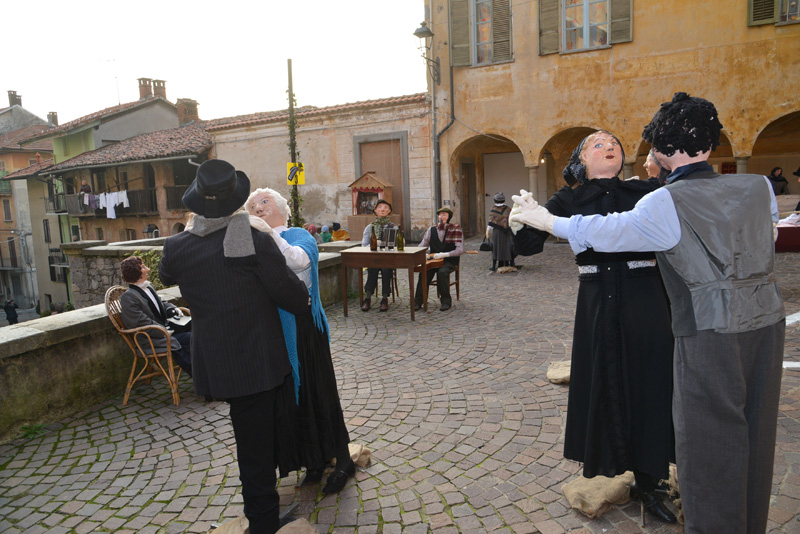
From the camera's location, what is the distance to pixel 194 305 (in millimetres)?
2506

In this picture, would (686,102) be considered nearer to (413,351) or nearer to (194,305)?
(194,305)

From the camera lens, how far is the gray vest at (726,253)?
1.94 m

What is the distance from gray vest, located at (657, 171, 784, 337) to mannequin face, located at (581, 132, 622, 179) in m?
0.66

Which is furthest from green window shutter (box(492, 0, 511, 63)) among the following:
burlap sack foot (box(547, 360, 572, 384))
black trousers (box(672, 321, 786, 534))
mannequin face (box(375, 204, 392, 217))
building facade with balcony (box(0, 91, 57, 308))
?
building facade with balcony (box(0, 91, 57, 308))

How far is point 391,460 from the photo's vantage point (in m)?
3.45

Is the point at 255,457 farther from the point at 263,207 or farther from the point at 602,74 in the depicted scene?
the point at 602,74

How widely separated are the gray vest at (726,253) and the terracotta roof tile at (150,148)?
2317cm

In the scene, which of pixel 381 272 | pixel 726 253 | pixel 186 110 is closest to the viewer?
pixel 726 253

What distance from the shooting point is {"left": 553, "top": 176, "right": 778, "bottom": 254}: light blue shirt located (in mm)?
2002

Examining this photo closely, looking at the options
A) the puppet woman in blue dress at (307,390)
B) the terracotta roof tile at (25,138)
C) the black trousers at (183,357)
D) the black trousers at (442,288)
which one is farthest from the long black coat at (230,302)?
the terracotta roof tile at (25,138)

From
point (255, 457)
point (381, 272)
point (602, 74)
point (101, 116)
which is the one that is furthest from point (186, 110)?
point (255, 457)

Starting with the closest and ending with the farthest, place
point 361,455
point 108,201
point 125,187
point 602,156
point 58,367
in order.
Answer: point 602,156
point 361,455
point 58,367
point 108,201
point 125,187

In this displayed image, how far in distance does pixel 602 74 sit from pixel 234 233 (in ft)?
45.4

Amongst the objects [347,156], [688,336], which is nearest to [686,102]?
[688,336]
